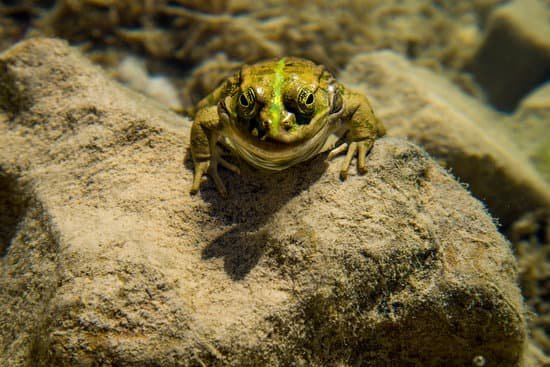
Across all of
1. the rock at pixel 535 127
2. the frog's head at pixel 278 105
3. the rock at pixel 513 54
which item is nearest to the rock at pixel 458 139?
the rock at pixel 535 127

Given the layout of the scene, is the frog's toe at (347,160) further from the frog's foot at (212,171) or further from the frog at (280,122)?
the frog's foot at (212,171)

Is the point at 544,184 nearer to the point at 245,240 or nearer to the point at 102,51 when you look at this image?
the point at 245,240

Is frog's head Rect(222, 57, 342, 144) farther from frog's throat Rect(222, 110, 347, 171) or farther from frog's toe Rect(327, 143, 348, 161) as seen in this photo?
frog's toe Rect(327, 143, 348, 161)

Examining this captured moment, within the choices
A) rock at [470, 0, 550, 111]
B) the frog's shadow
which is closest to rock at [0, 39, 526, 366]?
the frog's shadow

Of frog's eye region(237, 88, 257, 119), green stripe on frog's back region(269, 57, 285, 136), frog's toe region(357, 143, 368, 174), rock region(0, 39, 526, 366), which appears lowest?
rock region(0, 39, 526, 366)

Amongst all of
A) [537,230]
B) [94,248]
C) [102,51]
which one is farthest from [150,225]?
[537,230]

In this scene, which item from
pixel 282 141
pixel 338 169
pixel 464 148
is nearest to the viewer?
pixel 282 141
